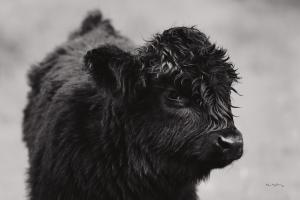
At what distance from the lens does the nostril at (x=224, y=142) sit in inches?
205

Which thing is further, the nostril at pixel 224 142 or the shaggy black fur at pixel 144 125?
the shaggy black fur at pixel 144 125

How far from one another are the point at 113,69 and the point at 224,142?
1.11 metres

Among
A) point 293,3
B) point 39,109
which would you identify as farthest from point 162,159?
point 293,3

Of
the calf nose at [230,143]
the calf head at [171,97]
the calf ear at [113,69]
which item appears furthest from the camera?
the calf ear at [113,69]

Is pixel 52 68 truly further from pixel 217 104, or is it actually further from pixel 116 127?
pixel 217 104

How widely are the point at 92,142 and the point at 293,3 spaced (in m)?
9.38

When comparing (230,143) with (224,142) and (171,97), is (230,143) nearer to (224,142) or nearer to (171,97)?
(224,142)

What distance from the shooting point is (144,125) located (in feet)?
18.6

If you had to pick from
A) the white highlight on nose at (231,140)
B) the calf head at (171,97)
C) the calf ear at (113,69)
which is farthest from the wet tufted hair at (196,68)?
the white highlight on nose at (231,140)

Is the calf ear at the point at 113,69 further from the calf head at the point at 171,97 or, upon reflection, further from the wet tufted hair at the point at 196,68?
the wet tufted hair at the point at 196,68

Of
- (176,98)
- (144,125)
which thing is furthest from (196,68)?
(144,125)

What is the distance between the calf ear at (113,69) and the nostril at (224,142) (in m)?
0.86

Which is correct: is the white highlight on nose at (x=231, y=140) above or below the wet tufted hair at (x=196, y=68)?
below

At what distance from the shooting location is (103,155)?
5906 millimetres
